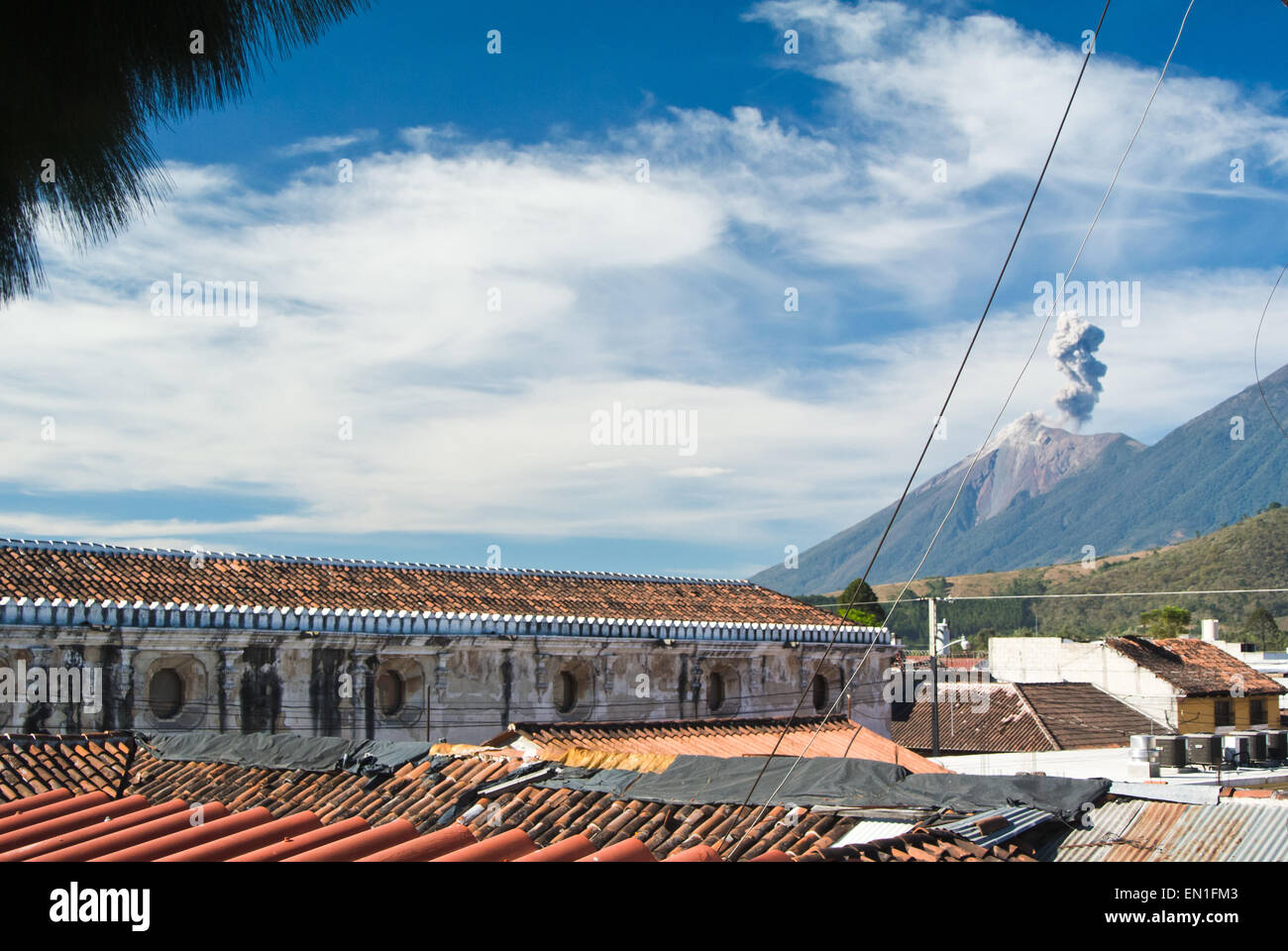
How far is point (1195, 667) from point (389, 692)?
113 feet

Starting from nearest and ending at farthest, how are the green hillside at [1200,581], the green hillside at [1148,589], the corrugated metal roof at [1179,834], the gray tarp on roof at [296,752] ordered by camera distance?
the corrugated metal roof at [1179,834] → the gray tarp on roof at [296,752] → the green hillside at [1200,581] → the green hillside at [1148,589]

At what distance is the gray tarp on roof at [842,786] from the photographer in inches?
340

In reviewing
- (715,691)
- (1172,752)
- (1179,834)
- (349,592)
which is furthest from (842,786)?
(715,691)

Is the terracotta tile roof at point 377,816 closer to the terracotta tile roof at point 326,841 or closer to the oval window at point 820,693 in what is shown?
the terracotta tile roof at point 326,841

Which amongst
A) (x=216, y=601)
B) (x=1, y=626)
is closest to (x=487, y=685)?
(x=216, y=601)

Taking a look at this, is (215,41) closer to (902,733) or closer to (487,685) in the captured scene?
(487,685)

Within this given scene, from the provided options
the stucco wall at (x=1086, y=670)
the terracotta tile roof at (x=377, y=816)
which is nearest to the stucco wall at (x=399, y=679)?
the terracotta tile roof at (x=377, y=816)

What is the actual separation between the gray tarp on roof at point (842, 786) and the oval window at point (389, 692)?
46.0 feet

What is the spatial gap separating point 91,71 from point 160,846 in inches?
166

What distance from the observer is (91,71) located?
427 cm

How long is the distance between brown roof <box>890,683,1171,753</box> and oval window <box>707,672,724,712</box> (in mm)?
11443

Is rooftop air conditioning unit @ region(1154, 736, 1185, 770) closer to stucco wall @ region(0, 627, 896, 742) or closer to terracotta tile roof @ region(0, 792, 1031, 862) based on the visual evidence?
stucco wall @ region(0, 627, 896, 742)

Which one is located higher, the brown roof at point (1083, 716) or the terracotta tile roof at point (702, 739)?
the terracotta tile roof at point (702, 739)
